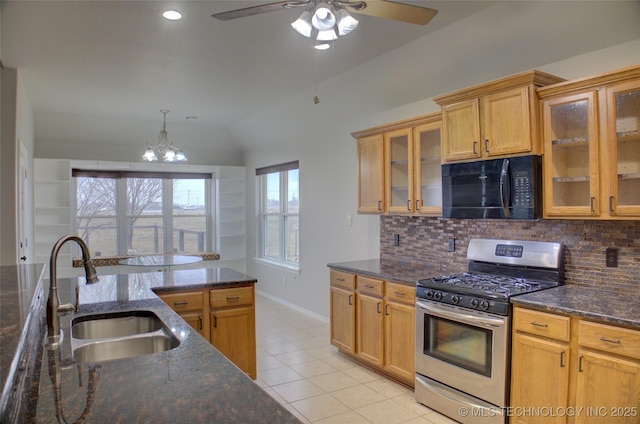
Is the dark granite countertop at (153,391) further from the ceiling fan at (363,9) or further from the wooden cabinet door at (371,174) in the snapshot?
the wooden cabinet door at (371,174)

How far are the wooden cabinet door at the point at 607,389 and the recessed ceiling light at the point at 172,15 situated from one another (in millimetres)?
3180

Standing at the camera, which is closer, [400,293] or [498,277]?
[498,277]

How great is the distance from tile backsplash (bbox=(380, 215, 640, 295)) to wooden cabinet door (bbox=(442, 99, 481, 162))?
620 millimetres

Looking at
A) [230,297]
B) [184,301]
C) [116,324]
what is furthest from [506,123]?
[116,324]

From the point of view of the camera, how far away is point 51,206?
6.20 metres

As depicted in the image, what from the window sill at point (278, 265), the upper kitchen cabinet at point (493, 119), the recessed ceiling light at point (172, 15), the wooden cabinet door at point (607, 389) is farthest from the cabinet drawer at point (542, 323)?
the window sill at point (278, 265)

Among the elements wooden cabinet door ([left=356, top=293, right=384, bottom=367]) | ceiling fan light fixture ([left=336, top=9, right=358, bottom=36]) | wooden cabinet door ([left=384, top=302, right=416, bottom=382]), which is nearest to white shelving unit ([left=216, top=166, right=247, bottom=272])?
wooden cabinet door ([left=356, top=293, right=384, bottom=367])

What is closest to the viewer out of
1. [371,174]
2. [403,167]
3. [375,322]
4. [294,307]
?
[375,322]

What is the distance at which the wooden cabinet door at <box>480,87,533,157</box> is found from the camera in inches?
109

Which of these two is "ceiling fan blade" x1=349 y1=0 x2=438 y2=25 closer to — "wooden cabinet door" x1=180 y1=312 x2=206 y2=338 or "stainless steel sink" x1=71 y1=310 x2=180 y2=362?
"stainless steel sink" x1=71 y1=310 x2=180 y2=362

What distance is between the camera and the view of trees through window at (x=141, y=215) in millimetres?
6766

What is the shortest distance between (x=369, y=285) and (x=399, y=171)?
107 cm

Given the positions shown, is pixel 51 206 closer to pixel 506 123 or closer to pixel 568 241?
pixel 506 123

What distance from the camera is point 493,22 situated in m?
2.83
